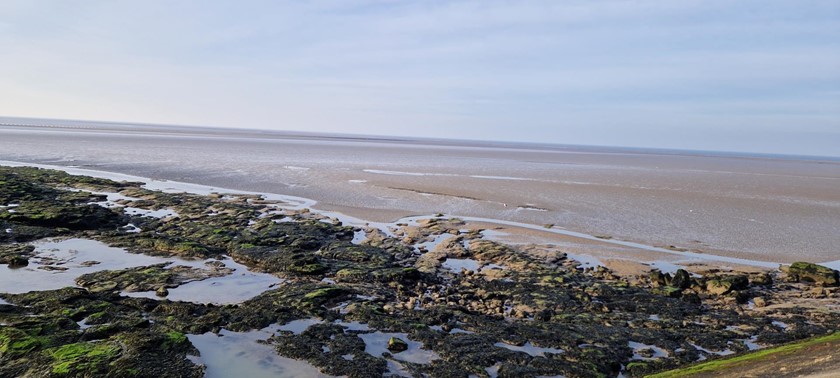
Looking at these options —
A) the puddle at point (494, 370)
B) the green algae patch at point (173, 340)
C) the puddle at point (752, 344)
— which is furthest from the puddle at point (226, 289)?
the puddle at point (752, 344)

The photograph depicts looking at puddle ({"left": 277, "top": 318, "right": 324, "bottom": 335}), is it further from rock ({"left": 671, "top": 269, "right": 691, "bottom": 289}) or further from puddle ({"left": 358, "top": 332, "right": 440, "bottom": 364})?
rock ({"left": 671, "top": 269, "right": 691, "bottom": 289})

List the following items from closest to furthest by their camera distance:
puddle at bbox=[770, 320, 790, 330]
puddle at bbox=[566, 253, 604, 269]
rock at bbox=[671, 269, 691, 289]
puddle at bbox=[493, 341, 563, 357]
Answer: puddle at bbox=[493, 341, 563, 357], puddle at bbox=[770, 320, 790, 330], rock at bbox=[671, 269, 691, 289], puddle at bbox=[566, 253, 604, 269]

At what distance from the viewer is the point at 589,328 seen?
10.8 meters

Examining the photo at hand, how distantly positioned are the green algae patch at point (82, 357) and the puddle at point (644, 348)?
380 inches

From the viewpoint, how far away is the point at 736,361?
881 cm

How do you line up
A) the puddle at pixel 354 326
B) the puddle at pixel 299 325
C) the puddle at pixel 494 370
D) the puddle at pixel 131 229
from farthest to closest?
1. the puddle at pixel 131 229
2. the puddle at pixel 354 326
3. the puddle at pixel 299 325
4. the puddle at pixel 494 370

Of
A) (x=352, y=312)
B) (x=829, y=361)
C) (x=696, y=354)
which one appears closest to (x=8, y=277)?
(x=352, y=312)

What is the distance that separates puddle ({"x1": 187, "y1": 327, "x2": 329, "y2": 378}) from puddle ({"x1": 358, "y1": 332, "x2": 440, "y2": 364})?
1375mm

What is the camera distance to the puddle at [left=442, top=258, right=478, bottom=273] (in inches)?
613

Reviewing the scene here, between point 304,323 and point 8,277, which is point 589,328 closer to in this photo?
point 304,323

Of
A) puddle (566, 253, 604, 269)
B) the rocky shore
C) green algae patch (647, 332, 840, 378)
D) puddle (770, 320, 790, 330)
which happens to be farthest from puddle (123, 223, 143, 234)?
puddle (770, 320, 790, 330)

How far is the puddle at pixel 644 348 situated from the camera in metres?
9.57

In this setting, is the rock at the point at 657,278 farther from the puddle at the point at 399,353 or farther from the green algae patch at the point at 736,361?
the puddle at the point at 399,353

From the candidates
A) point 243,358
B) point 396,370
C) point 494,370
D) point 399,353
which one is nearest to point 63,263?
point 243,358
